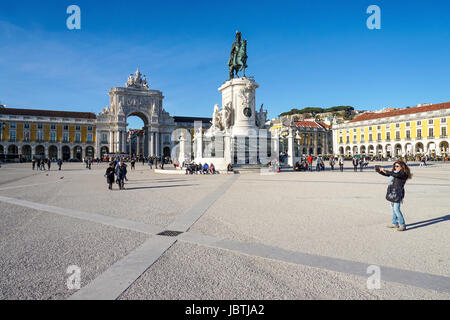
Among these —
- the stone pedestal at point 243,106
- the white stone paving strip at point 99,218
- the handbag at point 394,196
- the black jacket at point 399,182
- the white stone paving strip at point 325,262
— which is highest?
the stone pedestal at point 243,106

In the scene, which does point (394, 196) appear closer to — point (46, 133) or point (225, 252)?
point (225, 252)

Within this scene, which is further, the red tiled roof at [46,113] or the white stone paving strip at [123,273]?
the red tiled roof at [46,113]

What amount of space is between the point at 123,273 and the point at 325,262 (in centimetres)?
241

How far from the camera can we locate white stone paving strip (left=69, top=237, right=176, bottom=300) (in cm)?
273

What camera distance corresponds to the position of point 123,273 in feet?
10.5

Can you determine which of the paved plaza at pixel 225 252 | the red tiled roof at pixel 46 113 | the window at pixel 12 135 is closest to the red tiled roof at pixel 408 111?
the paved plaza at pixel 225 252

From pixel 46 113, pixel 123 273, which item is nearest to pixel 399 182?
pixel 123 273

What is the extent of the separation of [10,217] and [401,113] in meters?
71.2

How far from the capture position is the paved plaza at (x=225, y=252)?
2850mm

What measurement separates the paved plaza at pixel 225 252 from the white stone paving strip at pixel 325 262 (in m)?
0.01

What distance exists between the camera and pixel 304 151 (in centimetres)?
7812

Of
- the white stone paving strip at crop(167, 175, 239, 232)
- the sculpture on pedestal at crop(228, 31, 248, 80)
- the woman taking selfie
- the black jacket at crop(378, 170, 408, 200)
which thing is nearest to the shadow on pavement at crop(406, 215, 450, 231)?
the woman taking selfie

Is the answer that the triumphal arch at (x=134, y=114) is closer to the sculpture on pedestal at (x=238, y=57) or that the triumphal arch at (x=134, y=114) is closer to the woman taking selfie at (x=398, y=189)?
the sculpture on pedestal at (x=238, y=57)

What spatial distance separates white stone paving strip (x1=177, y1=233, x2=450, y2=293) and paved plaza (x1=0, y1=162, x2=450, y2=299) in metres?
0.01
